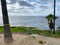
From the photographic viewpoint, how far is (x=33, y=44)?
11.7m

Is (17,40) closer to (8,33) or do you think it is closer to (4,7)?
(8,33)

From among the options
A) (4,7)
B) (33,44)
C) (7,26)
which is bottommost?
(33,44)

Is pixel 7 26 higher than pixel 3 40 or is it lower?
higher

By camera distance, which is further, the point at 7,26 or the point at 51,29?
the point at 51,29

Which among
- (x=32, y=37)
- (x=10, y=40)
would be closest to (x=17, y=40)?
(x=10, y=40)

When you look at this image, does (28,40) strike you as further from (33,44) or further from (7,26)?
(7,26)

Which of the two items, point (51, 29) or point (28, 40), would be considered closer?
point (28, 40)

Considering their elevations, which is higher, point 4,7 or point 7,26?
point 4,7

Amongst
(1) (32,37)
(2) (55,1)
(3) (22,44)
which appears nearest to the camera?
(3) (22,44)

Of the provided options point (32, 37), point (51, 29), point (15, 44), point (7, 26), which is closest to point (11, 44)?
point (15, 44)

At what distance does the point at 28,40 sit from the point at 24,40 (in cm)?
23

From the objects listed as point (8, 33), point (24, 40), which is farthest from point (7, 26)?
point (24, 40)

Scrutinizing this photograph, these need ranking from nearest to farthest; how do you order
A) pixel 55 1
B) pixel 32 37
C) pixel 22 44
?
pixel 22 44 → pixel 32 37 → pixel 55 1

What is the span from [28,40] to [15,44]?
87 cm
